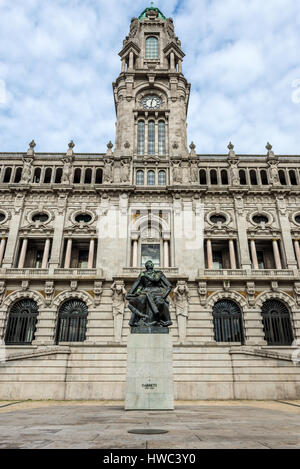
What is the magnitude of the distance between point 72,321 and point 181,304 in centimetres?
1021

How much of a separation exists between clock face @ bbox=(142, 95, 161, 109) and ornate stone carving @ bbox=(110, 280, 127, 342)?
82.3 ft

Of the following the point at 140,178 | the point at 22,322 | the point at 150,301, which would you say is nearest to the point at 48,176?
the point at 140,178

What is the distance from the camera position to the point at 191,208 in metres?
34.2

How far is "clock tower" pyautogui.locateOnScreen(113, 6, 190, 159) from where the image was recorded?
38.8m

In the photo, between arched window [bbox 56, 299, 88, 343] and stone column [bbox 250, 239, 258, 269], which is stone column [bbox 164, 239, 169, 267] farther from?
arched window [bbox 56, 299, 88, 343]

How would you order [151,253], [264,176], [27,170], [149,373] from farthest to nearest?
[264,176] → [27,170] → [151,253] → [149,373]

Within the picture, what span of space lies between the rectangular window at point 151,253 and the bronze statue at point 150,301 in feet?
57.5

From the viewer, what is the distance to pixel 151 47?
47188mm

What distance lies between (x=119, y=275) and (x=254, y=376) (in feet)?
45.5

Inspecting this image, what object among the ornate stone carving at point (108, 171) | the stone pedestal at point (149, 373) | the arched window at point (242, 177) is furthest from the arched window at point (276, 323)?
the ornate stone carving at point (108, 171)

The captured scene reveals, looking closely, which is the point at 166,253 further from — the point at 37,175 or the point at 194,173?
the point at 37,175

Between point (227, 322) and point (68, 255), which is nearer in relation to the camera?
point (227, 322)

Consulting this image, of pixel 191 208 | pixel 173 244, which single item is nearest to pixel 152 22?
pixel 191 208

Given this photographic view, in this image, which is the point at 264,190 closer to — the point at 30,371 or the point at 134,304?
the point at 134,304
